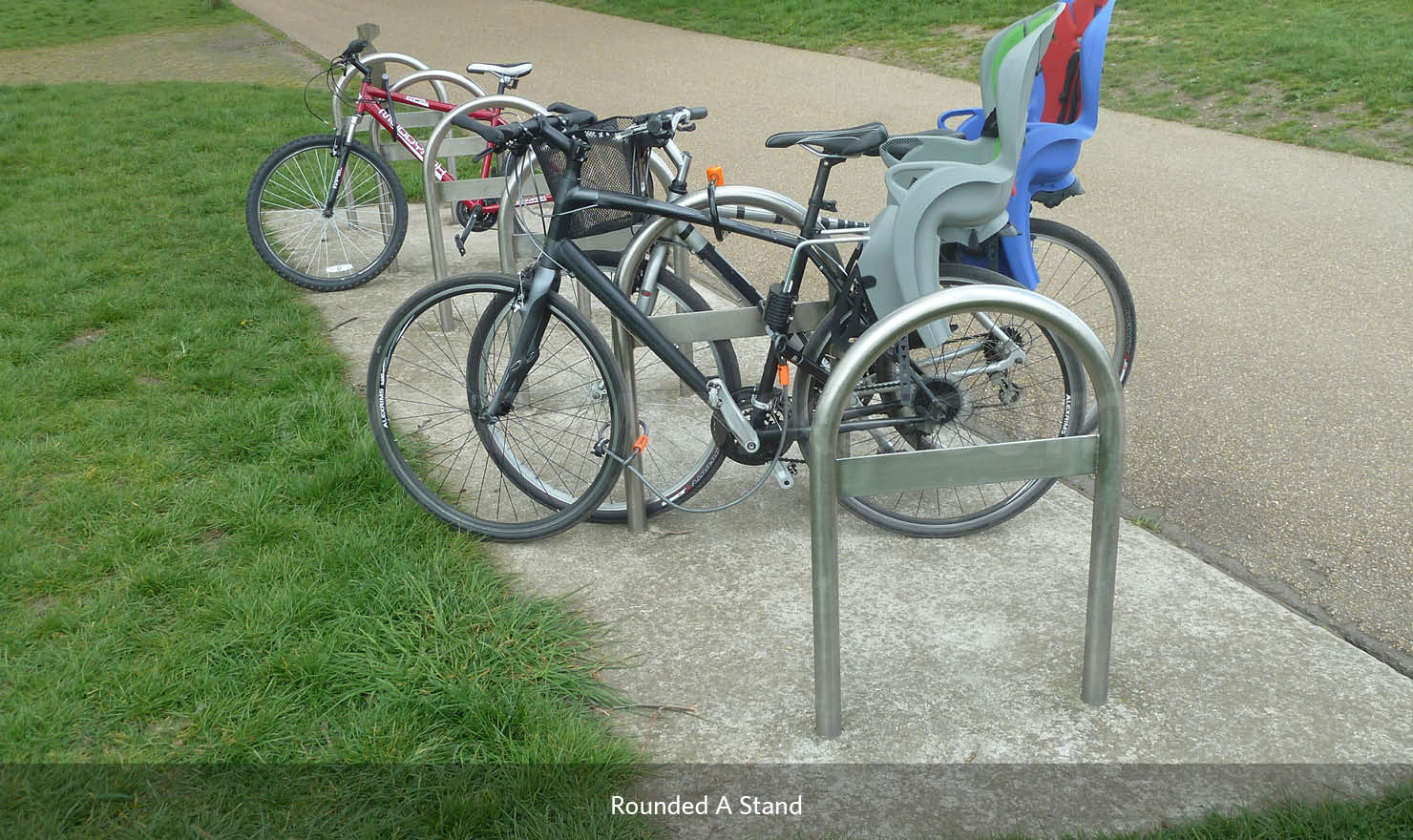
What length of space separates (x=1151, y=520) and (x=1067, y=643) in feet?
2.61

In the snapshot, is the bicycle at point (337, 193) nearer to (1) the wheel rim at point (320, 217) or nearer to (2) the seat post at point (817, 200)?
(1) the wheel rim at point (320, 217)

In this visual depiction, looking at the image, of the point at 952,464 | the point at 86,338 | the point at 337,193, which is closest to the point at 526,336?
the point at 952,464

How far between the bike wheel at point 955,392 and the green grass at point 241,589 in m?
1.04

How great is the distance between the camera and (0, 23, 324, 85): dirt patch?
1477cm

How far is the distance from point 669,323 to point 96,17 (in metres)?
23.5

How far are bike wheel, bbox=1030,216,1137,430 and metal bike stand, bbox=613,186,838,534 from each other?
845mm

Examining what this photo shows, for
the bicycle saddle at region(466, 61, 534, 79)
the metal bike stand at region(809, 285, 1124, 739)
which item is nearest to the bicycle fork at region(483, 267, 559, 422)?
the metal bike stand at region(809, 285, 1124, 739)

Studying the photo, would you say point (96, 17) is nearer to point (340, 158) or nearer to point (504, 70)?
point (340, 158)

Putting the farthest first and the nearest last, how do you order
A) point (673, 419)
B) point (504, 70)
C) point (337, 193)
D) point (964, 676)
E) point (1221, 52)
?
point (1221, 52) → point (337, 193) → point (504, 70) → point (673, 419) → point (964, 676)

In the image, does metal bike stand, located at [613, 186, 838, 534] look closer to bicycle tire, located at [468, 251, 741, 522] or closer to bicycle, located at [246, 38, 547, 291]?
bicycle tire, located at [468, 251, 741, 522]

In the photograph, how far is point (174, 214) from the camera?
774cm

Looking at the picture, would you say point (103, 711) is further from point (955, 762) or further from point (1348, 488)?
point (1348, 488)

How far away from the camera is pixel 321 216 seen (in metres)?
6.64

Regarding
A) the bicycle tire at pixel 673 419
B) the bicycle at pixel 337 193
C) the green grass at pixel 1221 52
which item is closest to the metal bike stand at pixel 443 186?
the bicycle at pixel 337 193
